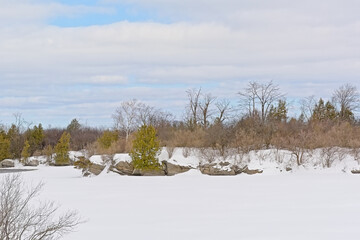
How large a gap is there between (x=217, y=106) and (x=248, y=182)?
29.6m

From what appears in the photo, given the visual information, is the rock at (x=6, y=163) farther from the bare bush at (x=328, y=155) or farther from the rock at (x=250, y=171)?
the bare bush at (x=328, y=155)

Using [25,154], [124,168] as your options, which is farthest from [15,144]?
[124,168]

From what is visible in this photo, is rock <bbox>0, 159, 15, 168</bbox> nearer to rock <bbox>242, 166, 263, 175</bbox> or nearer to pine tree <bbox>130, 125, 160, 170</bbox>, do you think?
pine tree <bbox>130, 125, 160, 170</bbox>

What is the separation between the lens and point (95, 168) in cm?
3478

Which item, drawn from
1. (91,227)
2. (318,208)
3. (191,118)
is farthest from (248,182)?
(191,118)

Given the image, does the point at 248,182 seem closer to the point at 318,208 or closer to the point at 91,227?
the point at 318,208

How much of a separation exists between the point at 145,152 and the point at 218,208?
16.5 meters

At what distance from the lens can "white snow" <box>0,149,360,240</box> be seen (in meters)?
12.8

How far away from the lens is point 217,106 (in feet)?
184

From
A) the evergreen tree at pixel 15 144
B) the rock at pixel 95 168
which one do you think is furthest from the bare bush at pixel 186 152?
the evergreen tree at pixel 15 144

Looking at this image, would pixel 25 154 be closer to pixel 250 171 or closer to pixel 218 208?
pixel 250 171

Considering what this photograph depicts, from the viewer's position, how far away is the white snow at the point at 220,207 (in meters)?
12.8

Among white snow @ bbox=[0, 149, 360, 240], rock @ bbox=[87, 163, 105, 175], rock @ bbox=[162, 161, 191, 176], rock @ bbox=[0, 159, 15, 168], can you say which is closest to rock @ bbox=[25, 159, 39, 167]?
rock @ bbox=[0, 159, 15, 168]

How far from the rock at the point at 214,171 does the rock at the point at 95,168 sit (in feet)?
24.8
